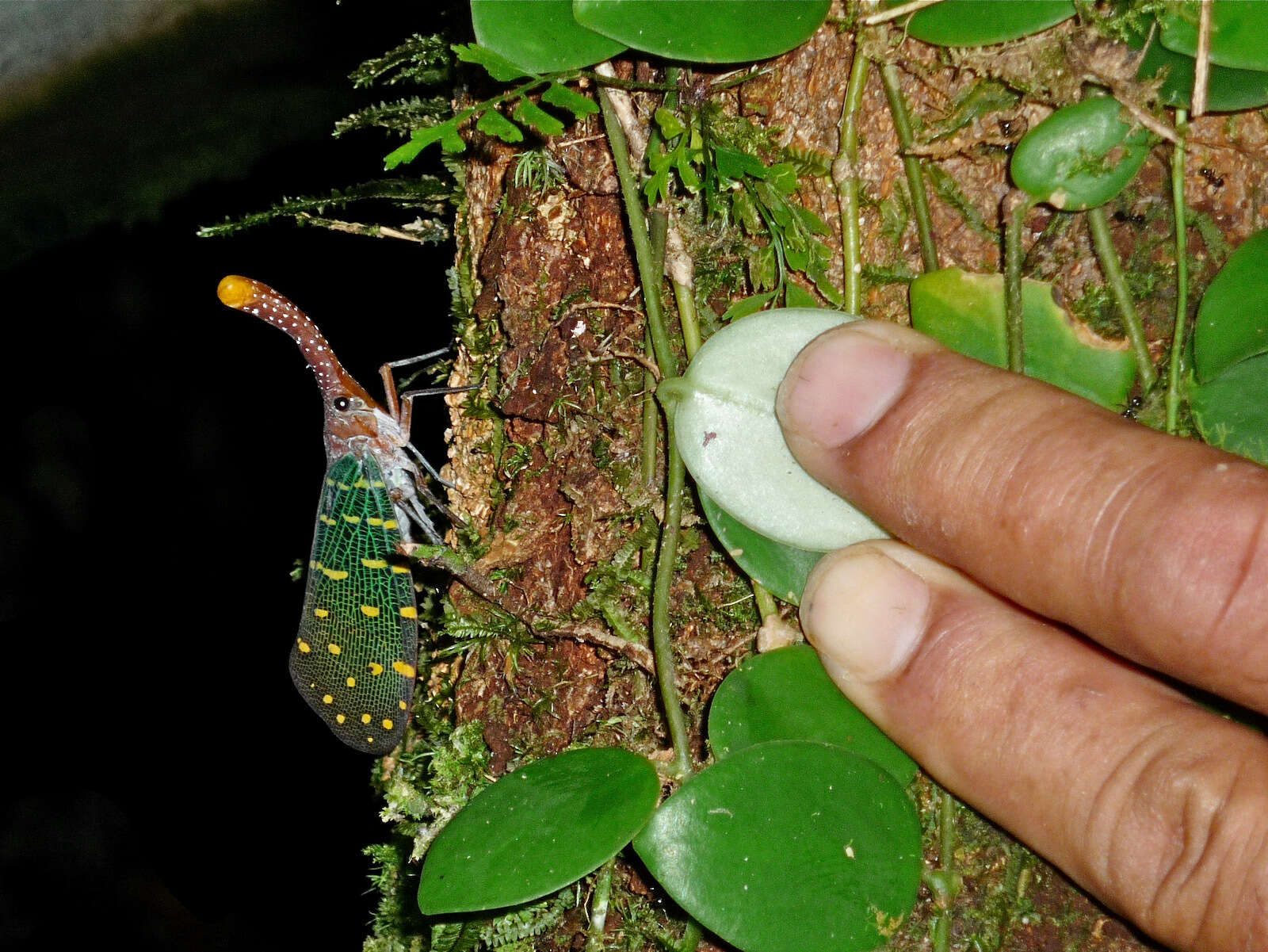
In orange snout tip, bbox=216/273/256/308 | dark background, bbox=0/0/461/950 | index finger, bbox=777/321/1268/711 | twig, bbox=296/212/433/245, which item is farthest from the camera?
dark background, bbox=0/0/461/950

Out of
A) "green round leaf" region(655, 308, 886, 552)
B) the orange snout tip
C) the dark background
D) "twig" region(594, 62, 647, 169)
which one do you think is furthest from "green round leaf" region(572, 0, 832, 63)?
the dark background

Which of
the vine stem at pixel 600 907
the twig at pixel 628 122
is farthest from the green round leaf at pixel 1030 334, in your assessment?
the vine stem at pixel 600 907

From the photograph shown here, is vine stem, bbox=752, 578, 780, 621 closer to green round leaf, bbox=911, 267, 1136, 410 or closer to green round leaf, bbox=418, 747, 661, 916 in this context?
green round leaf, bbox=418, 747, 661, 916

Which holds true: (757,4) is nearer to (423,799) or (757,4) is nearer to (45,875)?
(423,799)

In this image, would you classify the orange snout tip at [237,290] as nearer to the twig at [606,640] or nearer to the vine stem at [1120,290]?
the twig at [606,640]

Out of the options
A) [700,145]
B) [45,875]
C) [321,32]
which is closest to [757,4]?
[700,145]

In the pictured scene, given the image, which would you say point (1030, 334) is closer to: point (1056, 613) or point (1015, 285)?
point (1015, 285)

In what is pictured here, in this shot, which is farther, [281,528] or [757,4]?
[281,528]
